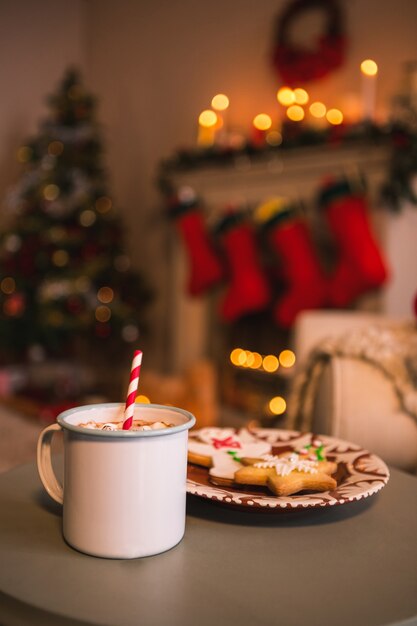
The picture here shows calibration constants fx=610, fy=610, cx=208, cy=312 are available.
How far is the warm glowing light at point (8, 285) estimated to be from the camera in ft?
11.3

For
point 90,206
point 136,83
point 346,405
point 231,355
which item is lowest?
point 231,355

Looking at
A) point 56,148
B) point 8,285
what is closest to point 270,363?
point 8,285

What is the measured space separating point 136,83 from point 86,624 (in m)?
3.96

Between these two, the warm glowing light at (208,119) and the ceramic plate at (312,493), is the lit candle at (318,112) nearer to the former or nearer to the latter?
the warm glowing light at (208,119)

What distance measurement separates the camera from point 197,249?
309cm

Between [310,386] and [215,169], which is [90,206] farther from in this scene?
[310,386]

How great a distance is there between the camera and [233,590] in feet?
1.69

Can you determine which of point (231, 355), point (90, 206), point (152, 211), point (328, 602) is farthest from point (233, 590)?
point (152, 211)

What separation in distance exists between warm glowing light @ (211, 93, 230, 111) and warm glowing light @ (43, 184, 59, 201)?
3.26ft

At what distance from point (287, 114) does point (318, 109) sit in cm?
15

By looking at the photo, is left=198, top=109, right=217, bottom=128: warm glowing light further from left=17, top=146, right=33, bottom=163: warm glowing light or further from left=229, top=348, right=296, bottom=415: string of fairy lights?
left=229, top=348, right=296, bottom=415: string of fairy lights

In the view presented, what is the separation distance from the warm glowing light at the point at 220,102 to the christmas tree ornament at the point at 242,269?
0.75 metres

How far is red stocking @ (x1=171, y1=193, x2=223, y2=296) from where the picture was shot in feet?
10.1

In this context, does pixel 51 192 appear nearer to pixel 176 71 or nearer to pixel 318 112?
pixel 176 71
